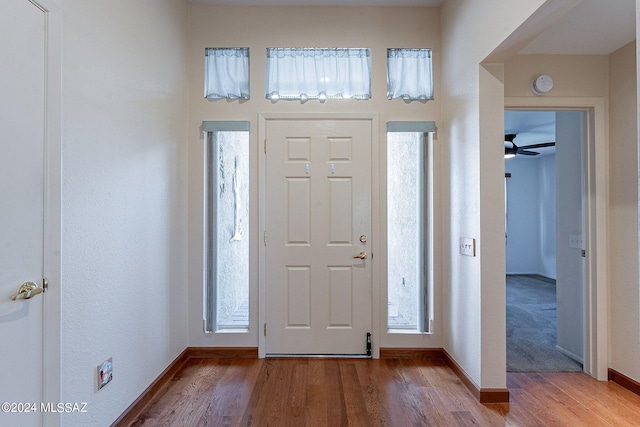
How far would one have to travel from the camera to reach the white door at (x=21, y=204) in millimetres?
1169

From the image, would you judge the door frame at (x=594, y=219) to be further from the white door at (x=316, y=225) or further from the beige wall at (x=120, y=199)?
the beige wall at (x=120, y=199)

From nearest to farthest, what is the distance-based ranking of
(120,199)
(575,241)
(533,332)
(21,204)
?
(21,204), (120,199), (575,241), (533,332)

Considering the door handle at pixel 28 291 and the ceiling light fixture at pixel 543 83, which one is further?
the ceiling light fixture at pixel 543 83

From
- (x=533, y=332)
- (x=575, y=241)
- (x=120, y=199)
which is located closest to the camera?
(x=120, y=199)

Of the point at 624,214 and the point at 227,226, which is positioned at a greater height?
the point at 624,214

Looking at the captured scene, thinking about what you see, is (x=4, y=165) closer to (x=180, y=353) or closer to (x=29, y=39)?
(x=29, y=39)

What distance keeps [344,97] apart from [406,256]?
1.57m

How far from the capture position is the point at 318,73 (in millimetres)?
2838

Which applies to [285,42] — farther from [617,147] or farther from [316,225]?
[617,147]

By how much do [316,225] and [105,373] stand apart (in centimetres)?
177

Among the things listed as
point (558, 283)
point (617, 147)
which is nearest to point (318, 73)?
point (617, 147)

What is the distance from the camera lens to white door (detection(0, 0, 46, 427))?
117cm

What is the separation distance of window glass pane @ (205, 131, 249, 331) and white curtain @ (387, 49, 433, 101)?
1.45 m

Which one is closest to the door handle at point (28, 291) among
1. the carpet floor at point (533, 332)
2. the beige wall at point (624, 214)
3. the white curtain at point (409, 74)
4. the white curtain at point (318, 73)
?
the white curtain at point (318, 73)
